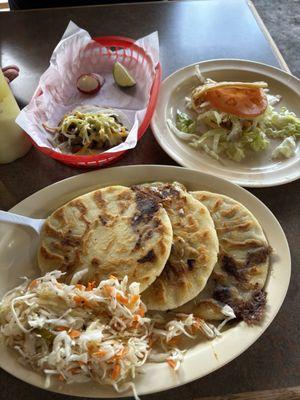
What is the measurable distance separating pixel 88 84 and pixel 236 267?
56.9 inches

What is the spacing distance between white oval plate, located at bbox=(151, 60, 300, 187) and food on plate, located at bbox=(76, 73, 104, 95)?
16.1 inches

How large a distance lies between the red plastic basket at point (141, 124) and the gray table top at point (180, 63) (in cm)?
10

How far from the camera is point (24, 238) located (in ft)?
5.27

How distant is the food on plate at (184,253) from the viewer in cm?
140

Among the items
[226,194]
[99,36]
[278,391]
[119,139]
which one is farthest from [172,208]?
[99,36]

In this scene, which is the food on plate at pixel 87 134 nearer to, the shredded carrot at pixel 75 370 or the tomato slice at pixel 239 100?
the tomato slice at pixel 239 100

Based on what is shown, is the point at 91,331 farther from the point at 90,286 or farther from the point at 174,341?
the point at 174,341

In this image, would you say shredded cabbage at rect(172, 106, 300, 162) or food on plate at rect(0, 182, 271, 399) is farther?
shredded cabbage at rect(172, 106, 300, 162)

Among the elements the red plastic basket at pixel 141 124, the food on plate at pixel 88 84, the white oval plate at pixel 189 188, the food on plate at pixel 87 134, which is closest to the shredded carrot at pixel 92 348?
the white oval plate at pixel 189 188

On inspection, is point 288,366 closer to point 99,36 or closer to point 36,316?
point 36,316

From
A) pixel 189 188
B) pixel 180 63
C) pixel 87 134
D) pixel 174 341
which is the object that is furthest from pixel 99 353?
pixel 180 63

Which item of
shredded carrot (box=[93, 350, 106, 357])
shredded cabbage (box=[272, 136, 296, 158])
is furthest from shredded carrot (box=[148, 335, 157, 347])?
shredded cabbage (box=[272, 136, 296, 158])

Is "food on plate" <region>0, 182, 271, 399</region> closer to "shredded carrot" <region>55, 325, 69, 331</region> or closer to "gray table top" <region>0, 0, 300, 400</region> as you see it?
"shredded carrot" <region>55, 325, 69, 331</region>

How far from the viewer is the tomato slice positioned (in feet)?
6.86
